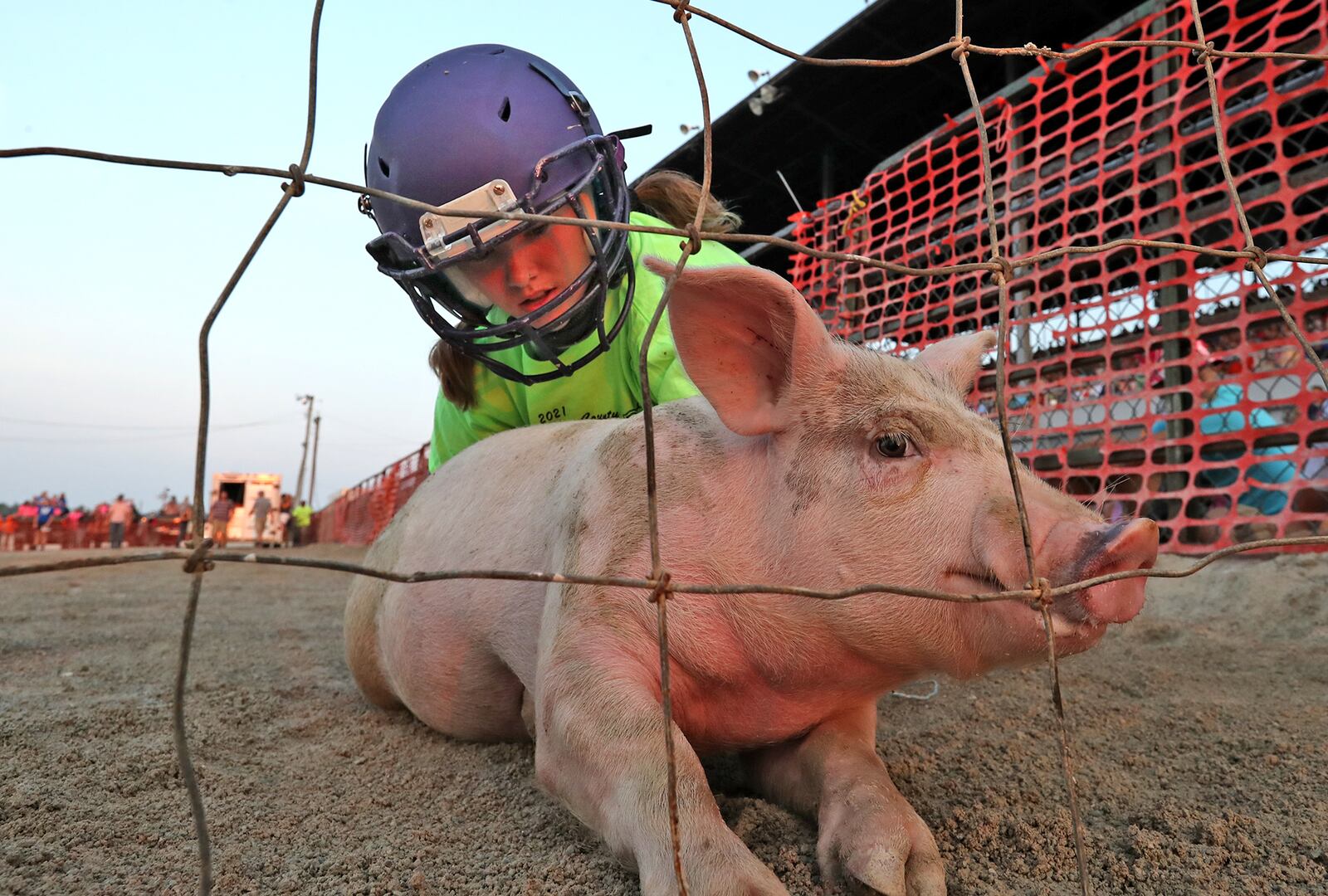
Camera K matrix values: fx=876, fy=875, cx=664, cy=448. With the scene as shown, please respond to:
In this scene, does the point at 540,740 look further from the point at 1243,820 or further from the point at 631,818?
the point at 1243,820

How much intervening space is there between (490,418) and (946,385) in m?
1.94

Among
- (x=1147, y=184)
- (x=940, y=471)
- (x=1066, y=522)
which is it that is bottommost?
(x=1066, y=522)

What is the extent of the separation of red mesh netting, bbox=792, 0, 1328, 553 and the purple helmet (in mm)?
2038

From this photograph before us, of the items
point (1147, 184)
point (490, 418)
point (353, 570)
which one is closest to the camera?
point (353, 570)

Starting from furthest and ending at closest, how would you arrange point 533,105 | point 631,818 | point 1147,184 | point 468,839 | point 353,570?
point 1147,184, point 533,105, point 468,839, point 631,818, point 353,570

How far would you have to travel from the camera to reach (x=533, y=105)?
241cm

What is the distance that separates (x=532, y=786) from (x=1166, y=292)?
548 centimetres

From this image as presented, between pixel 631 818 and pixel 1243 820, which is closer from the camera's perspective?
pixel 631 818

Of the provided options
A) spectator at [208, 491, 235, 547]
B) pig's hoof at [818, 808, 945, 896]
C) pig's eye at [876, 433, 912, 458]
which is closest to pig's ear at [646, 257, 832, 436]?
pig's eye at [876, 433, 912, 458]

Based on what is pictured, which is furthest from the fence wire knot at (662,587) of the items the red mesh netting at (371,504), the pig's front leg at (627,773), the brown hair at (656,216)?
the red mesh netting at (371,504)

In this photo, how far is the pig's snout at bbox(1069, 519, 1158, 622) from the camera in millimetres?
1300

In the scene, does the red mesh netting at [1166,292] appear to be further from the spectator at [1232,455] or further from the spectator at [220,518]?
the spectator at [220,518]

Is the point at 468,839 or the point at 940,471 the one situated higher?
the point at 940,471

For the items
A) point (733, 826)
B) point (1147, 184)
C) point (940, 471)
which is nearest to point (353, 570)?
point (733, 826)
